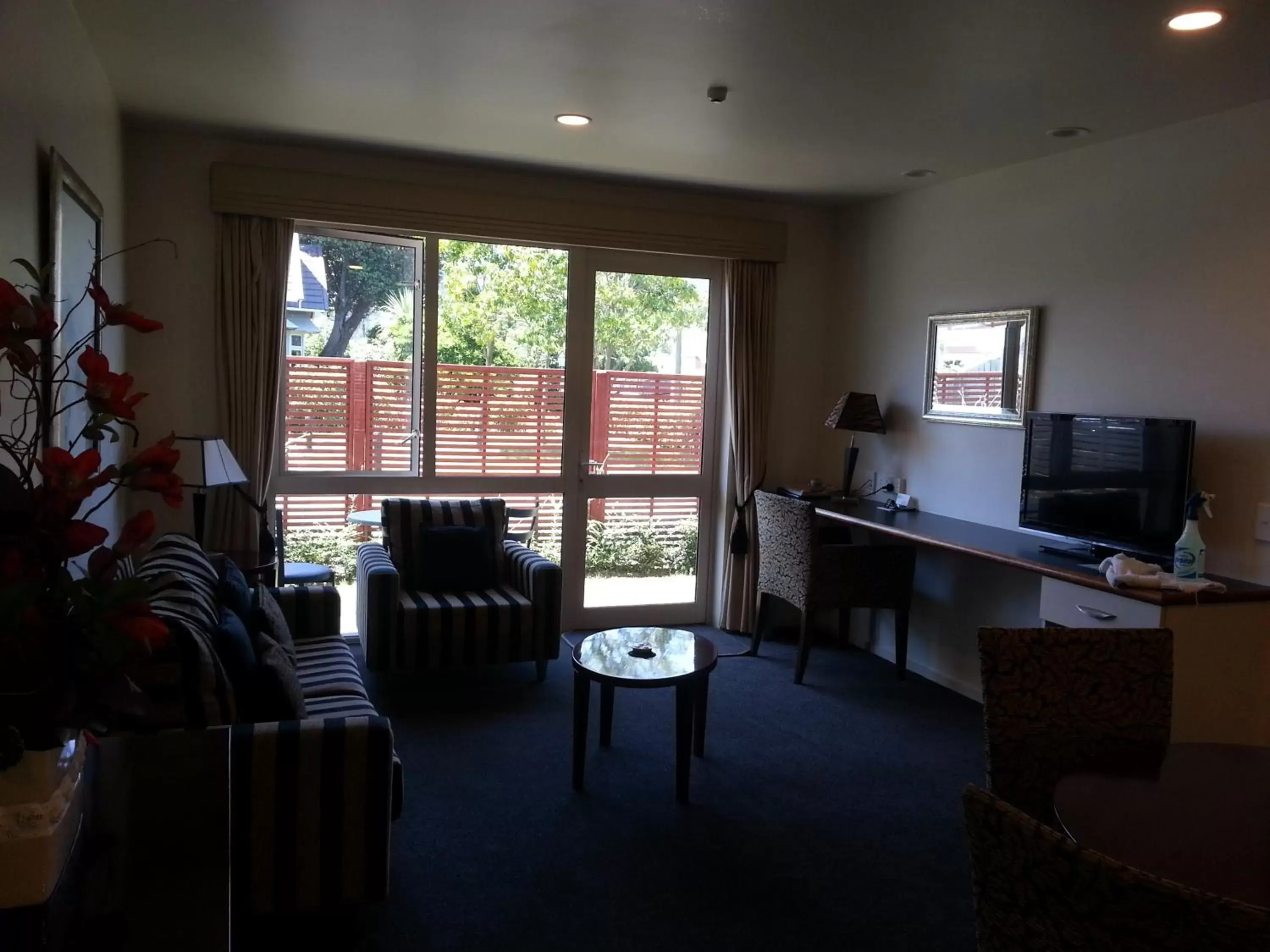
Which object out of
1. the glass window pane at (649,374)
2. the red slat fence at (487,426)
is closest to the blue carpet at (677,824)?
the red slat fence at (487,426)

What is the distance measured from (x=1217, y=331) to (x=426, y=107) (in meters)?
3.03

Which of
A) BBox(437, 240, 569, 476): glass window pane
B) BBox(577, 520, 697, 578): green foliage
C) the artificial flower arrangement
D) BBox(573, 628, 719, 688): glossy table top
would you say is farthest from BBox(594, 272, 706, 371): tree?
the artificial flower arrangement

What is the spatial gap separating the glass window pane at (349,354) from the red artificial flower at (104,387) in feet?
11.4

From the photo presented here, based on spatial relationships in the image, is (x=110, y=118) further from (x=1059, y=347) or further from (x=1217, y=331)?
(x=1217, y=331)

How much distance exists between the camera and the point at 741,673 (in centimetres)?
461

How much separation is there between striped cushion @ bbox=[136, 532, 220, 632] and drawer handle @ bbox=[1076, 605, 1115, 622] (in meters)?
2.72

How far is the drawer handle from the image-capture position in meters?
3.06

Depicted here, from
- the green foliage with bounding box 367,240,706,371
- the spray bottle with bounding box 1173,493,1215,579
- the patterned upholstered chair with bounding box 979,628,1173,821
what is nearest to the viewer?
the patterned upholstered chair with bounding box 979,628,1173,821

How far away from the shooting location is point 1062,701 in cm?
208

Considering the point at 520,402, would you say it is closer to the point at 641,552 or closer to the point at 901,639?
the point at 641,552

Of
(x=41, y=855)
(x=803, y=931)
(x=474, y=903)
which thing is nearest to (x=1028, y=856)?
(x=41, y=855)

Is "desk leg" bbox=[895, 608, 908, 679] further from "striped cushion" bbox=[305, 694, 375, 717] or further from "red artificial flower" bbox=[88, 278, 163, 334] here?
"red artificial flower" bbox=[88, 278, 163, 334]

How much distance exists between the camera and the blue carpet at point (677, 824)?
245cm

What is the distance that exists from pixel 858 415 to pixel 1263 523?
6.71ft
